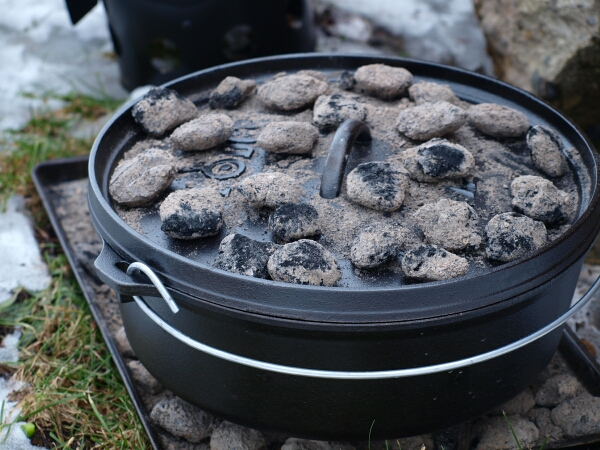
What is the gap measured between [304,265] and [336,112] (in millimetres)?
500

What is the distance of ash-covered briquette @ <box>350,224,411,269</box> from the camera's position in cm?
99

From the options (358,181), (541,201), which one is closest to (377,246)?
(358,181)

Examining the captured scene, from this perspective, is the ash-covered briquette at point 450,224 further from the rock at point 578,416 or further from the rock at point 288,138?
the rock at point 578,416

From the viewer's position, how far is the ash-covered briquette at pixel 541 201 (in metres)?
1.09

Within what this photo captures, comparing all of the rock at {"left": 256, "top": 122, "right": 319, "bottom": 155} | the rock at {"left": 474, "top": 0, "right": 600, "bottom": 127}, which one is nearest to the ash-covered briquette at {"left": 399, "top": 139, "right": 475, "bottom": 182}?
the rock at {"left": 256, "top": 122, "right": 319, "bottom": 155}

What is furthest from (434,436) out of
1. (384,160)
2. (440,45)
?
(440,45)

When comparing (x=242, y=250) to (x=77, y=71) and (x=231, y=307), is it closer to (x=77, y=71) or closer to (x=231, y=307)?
(x=231, y=307)

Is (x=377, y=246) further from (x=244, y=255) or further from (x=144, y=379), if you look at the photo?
(x=144, y=379)

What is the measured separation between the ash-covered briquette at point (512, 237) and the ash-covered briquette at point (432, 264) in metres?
0.07

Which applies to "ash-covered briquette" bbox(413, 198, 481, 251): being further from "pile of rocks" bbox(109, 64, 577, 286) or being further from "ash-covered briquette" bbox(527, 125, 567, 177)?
"ash-covered briquette" bbox(527, 125, 567, 177)

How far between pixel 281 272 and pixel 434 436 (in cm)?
63

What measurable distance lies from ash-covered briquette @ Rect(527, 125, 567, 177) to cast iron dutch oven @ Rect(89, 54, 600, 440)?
0.15 feet

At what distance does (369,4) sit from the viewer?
11.9 feet

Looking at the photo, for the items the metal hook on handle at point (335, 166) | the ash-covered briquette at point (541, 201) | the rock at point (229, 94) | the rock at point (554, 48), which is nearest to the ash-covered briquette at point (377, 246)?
the metal hook on handle at point (335, 166)
